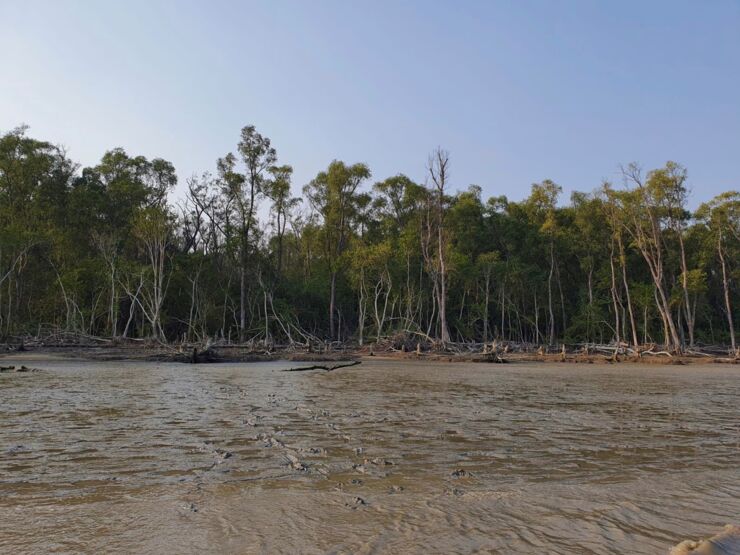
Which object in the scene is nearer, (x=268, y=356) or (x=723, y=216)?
(x=268, y=356)

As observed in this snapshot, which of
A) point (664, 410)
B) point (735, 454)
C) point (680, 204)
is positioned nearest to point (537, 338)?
point (680, 204)

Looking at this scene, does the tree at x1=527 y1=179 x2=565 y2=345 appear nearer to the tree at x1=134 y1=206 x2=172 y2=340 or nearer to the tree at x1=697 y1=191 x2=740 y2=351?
the tree at x1=697 y1=191 x2=740 y2=351

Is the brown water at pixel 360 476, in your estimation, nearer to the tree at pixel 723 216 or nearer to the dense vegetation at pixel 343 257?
the dense vegetation at pixel 343 257

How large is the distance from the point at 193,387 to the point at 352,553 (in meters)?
9.49

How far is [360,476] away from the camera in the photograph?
428 centimetres

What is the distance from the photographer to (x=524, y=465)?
4707 millimetres

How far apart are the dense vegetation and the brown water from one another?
73.2 ft

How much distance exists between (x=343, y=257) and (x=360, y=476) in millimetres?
37300

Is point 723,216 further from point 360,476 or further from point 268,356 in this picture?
point 360,476

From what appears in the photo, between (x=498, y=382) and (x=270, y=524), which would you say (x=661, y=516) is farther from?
(x=498, y=382)

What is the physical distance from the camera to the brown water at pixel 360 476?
2979mm

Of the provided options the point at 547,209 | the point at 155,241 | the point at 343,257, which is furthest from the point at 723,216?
the point at 155,241

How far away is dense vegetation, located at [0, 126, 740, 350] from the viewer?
3394 cm

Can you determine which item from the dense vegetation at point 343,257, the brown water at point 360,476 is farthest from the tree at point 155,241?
the brown water at point 360,476
